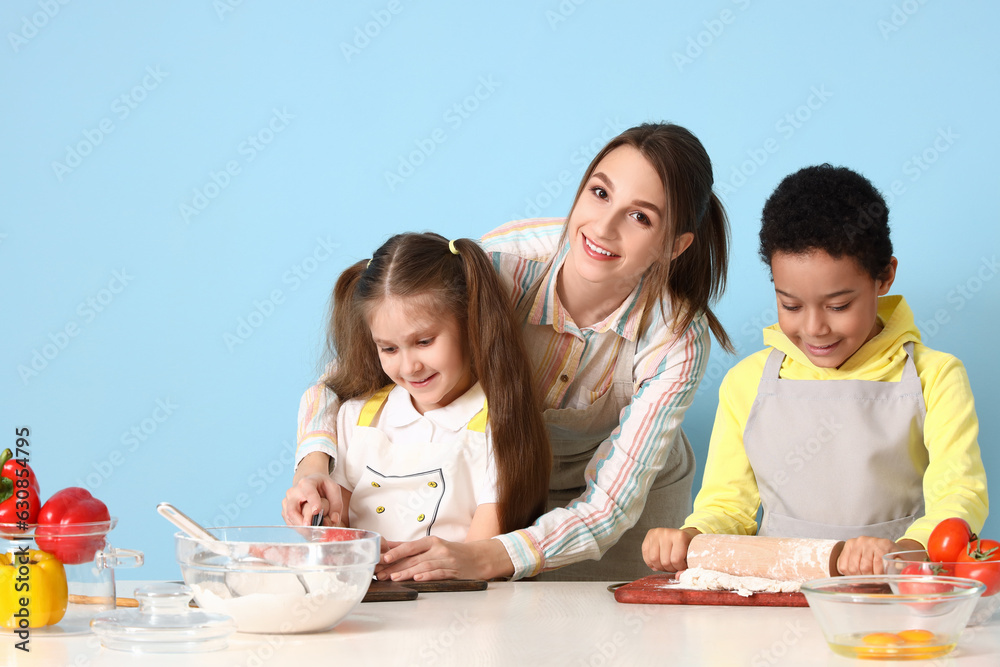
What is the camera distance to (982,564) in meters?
0.91

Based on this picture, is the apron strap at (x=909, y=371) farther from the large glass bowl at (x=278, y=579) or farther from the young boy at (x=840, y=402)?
the large glass bowl at (x=278, y=579)

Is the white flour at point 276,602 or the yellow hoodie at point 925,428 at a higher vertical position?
the yellow hoodie at point 925,428

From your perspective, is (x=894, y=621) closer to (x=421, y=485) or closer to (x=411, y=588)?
(x=411, y=588)

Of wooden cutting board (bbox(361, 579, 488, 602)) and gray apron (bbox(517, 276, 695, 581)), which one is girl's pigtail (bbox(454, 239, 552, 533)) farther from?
wooden cutting board (bbox(361, 579, 488, 602))

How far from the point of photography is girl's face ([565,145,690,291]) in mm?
1507

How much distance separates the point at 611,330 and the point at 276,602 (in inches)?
35.1

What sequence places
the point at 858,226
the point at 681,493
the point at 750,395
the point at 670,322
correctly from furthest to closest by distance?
1. the point at 681,493
2. the point at 670,322
3. the point at 750,395
4. the point at 858,226

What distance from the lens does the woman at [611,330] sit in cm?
147

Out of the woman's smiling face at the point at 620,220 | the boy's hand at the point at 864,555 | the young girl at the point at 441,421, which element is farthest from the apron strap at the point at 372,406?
the boy's hand at the point at 864,555

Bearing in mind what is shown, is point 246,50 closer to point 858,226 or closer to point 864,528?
point 858,226

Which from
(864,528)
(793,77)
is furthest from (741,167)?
(864,528)

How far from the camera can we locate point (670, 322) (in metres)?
1.62

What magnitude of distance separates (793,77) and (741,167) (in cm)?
21

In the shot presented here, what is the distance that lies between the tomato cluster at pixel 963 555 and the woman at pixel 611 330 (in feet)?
1.91
